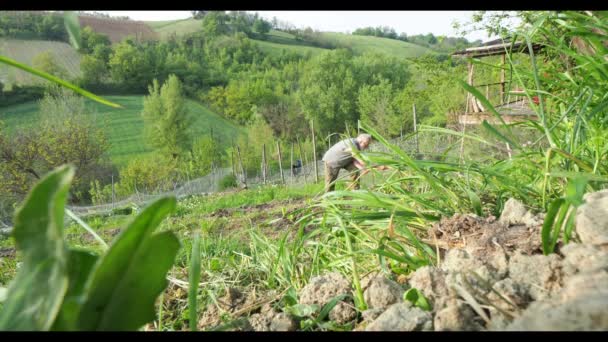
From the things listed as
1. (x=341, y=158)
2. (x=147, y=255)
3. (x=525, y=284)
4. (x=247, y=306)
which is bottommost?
(x=341, y=158)

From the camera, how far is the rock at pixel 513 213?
625mm

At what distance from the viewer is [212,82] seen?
43.1 metres

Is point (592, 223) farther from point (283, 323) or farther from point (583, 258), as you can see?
point (283, 323)

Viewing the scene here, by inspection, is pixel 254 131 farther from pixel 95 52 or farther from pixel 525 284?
pixel 525 284

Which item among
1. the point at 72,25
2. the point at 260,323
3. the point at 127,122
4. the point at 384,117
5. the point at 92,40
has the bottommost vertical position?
the point at 127,122

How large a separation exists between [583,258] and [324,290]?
0.29m

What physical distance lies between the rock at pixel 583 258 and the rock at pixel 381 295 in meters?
0.17

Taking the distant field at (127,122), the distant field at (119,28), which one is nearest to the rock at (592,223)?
the distant field at (127,122)

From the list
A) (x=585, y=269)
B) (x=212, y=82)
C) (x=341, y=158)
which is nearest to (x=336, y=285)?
(x=585, y=269)

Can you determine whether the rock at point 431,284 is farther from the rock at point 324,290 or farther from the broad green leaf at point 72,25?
the broad green leaf at point 72,25

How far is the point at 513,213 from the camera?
637mm

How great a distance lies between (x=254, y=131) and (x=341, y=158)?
24.9 metres

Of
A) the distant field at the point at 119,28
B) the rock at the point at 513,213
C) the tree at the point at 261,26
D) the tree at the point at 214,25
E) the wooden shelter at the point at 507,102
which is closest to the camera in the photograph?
the rock at the point at 513,213

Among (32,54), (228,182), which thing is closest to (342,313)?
(228,182)
